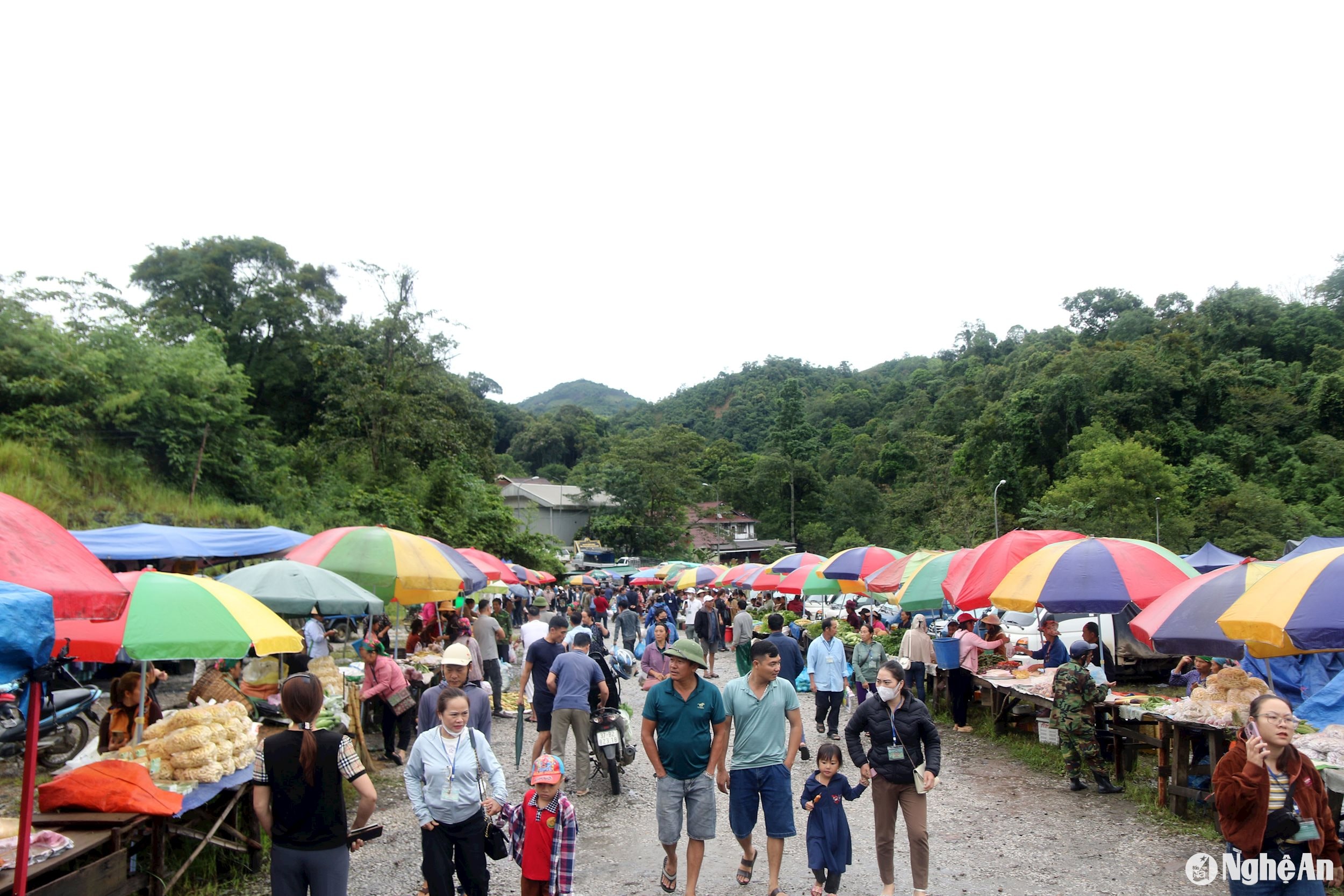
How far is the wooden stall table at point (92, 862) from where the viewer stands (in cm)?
443

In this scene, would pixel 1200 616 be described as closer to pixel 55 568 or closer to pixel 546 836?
pixel 546 836

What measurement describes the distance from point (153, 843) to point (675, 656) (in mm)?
3475

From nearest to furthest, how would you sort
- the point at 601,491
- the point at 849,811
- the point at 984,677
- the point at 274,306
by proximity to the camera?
the point at 849,811, the point at 984,677, the point at 274,306, the point at 601,491

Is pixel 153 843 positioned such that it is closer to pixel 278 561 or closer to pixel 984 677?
pixel 278 561

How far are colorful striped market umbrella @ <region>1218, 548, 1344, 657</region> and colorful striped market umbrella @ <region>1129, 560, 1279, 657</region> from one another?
0.72m

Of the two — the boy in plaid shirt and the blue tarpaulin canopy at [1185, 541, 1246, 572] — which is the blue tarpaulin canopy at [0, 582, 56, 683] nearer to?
Answer: the boy in plaid shirt

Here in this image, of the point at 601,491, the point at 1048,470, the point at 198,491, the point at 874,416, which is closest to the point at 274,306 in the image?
the point at 198,491

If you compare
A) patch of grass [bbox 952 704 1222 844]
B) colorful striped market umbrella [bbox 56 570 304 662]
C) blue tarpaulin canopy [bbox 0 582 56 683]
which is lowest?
patch of grass [bbox 952 704 1222 844]

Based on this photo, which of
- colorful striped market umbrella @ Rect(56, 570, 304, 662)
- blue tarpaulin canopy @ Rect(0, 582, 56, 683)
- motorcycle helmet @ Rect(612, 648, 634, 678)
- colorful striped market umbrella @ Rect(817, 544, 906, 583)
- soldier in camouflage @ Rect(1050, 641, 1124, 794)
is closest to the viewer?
blue tarpaulin canopy @ Rect(0, 582, 56, 683)

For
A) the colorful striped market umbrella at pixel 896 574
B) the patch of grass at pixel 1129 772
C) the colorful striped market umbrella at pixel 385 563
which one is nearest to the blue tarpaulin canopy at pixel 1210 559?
the colorful striped market umbrella at pixel 896 574

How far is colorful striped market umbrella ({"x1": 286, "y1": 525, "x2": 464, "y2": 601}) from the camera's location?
1047cm

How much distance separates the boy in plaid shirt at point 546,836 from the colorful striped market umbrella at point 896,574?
37.4 ft

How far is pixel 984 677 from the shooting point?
1209 centimetres

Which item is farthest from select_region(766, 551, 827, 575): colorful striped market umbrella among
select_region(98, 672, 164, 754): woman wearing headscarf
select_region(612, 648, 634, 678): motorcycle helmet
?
select_region(98, 672, 164, 754): woman wearing headscarf
